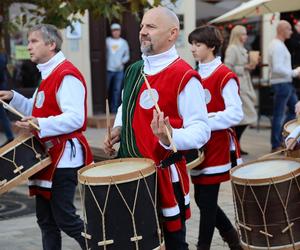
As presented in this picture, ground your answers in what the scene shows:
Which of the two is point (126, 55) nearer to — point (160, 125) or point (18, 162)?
point (18, 162)

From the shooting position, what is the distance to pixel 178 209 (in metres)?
3.86

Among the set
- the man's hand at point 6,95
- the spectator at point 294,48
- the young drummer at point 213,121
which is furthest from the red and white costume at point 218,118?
the spectator at point 294,48

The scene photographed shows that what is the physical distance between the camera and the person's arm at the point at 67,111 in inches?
176

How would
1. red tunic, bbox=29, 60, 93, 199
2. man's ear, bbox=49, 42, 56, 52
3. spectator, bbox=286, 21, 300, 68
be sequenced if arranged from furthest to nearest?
spectator, bbox=286, 21, 300, 68 → man's ear, bbox=49, 42, 56, 52 → red tunic, bbox=29, 60, 93, 199

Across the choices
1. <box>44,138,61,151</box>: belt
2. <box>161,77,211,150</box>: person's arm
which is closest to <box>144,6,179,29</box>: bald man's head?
<box>161,77,211,150</box>: person's arm

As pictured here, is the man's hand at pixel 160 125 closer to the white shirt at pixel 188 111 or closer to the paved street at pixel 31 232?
the white shirt at pixel 188 111

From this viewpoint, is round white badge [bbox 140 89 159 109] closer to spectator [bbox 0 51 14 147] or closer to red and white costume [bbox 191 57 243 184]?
red and white costume [bbox 191 57 243 184]

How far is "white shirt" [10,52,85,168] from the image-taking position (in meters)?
4.48

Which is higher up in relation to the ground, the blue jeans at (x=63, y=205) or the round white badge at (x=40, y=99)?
the round white badge at (x=40, y=99)

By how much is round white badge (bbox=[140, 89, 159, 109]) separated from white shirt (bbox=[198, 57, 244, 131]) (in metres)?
1.14

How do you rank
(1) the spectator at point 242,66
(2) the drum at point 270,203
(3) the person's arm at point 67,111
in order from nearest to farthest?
(2) the drum at point 270,203 → (3) the person's arm at point 67,111 → (1) the spectator at point 242,66

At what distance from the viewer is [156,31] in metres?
3.83

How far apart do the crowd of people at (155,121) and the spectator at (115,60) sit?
9093 millimetres

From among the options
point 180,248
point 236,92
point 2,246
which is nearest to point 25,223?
point 2,246
